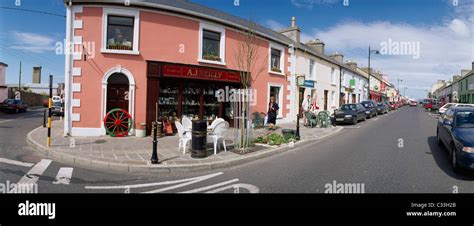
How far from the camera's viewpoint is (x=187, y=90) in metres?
11.3

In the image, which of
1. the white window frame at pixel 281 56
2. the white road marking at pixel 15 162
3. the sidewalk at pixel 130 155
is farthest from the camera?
the white window frame at pixel 281 56

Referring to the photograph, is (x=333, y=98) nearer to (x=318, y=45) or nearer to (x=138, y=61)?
(x=318, y=45)

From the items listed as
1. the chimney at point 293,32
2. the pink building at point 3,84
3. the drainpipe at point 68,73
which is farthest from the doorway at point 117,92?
the pink building at point 3,84

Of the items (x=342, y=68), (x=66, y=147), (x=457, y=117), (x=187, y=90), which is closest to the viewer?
(x=457, y=117)

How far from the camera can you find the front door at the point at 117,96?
32.1 feet

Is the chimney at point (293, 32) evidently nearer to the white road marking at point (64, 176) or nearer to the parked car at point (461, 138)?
the parked car at point (461, 138)

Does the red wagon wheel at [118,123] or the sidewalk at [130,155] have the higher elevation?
the red wagon wheel at [118,123]

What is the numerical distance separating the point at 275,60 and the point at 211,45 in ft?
17.0

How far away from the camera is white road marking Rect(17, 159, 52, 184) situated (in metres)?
4.87

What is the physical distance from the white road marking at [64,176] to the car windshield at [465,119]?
9366 mm
